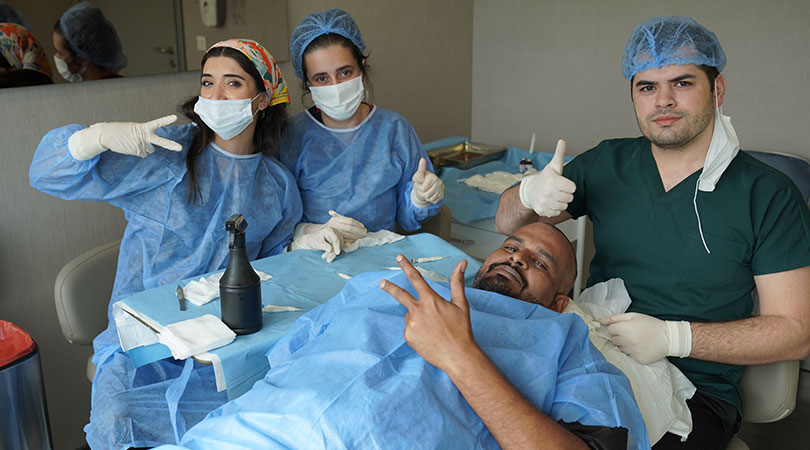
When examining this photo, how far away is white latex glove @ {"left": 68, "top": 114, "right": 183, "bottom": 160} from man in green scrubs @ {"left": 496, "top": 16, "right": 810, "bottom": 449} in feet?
3.25

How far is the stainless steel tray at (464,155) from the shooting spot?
9.81 ft

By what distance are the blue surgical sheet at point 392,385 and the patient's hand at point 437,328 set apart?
5 cm

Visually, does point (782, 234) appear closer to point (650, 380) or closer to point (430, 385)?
point (650, 380)

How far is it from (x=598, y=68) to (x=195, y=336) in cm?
248

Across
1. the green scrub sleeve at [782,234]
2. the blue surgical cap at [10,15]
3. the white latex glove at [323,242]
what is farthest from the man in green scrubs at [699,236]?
the blue surgical cap at [10,15]

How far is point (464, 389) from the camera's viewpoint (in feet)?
3.69

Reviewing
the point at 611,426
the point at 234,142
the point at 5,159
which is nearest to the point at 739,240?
the point at 611,426

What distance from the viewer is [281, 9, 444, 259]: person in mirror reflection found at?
6.75 ft

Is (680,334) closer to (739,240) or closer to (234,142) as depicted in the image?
(739,240)

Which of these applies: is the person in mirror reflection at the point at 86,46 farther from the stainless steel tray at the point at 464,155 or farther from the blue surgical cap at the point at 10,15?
the stainless steel tray at the point at 464,155

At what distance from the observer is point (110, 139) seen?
5.19 ft

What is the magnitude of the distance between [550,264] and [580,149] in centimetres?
190

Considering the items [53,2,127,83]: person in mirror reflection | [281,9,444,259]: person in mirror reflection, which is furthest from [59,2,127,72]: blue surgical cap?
[281,9,444,259]: person in mirror reflection

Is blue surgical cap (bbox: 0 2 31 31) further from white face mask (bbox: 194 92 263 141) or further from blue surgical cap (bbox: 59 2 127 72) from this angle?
white face mask (bbox: 194 92 263 141)
